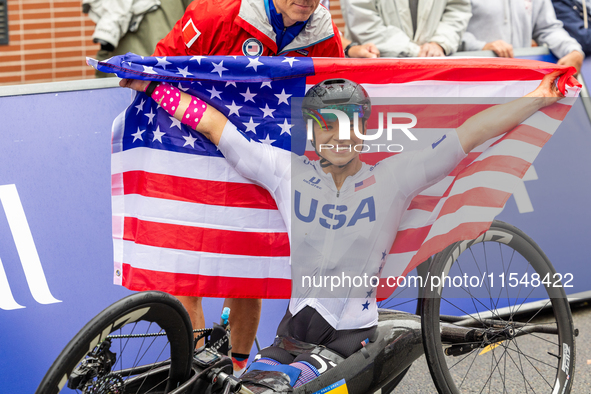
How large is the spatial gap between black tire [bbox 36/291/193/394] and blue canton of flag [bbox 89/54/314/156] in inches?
31.1

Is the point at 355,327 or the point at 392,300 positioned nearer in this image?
the point at 355,327

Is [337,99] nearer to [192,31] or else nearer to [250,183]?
[250,183]

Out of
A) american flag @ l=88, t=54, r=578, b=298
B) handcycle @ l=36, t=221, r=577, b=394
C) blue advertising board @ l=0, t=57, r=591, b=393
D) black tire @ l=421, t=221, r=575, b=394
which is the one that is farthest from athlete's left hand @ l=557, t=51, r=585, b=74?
blue advertising board @ l=0, t=57, r=591, b=393

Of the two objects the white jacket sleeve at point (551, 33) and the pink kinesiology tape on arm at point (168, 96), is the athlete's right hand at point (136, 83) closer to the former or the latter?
the pink kinesiology tape on arm at point (168, 96)

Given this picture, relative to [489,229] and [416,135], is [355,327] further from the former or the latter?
[416,135]

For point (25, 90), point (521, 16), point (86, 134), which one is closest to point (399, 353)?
point (86, 134)

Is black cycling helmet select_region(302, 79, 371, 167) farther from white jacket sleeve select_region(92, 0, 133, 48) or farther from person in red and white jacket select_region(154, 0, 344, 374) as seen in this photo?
white jacket sleeve select_region(92, 0, 133, 48)

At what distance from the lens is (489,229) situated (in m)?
2.45

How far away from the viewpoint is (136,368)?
1.97 m

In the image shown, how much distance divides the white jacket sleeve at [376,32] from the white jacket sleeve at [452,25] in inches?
8.4

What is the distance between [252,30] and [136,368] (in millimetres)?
1420

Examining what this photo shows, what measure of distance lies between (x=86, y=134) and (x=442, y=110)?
6.23 feet

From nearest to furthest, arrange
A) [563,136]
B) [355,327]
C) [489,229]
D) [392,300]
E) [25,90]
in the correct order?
[355,327] < [489,229] < [25,90] < [392,300] < [563,136]

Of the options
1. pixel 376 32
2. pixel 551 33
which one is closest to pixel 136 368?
pixel 376 32
